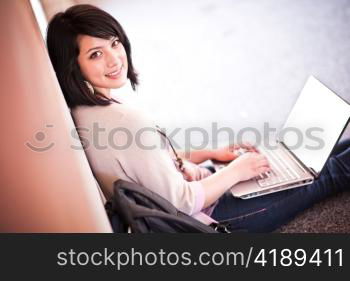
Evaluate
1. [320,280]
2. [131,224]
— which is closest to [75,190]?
[131,224]

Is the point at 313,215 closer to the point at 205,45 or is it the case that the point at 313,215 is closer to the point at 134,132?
the point at 134,132

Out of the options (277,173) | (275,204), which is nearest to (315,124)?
(277,173)

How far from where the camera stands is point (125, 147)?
3.57 ft

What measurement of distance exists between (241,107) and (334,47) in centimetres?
55

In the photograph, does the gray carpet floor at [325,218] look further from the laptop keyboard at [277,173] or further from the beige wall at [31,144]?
the beige wall at [31,144]

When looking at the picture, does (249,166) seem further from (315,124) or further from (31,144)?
(31,144)

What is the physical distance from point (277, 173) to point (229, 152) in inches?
8.8

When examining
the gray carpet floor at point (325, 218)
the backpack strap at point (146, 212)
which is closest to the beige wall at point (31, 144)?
the backpack strap at point (146, 212)

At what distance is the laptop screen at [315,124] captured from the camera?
1.24 meters

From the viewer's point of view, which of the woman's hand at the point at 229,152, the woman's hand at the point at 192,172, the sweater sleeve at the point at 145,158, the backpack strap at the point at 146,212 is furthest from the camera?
the woman's hand at the point at 229,152

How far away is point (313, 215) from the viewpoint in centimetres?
132

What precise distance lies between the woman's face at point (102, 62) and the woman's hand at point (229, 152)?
0.48 m

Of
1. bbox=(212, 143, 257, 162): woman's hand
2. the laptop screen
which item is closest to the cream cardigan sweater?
bbox=(212, 143, 257, 162): woman's hand

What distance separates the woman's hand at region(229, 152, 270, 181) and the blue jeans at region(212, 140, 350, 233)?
0.28 feet
